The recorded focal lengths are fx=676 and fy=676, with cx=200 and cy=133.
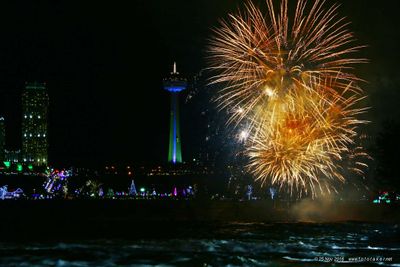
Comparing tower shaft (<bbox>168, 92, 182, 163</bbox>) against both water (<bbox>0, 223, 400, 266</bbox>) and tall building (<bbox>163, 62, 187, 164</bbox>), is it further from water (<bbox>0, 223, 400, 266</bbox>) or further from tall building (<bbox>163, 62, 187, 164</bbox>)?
water (<bbox>0, 223, 400, 266</bbox>)

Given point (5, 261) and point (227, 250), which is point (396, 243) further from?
point (5, 261)

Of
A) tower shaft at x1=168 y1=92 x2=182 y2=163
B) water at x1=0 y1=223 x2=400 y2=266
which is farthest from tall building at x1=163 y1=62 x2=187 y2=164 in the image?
water at x1=0 y1=223 x2=400 y2=266

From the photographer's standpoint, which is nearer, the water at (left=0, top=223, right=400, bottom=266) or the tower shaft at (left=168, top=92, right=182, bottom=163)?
the water at (left=0, top=223, right=400, bottom=266)

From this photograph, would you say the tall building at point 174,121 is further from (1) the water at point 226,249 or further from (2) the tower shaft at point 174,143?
(1) the water at point 226,249

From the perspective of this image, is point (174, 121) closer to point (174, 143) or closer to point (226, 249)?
point (174, 143)

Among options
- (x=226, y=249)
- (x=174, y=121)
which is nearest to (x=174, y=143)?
(x=174, y=121)

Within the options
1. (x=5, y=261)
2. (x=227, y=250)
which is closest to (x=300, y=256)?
(x=227, y=250)
